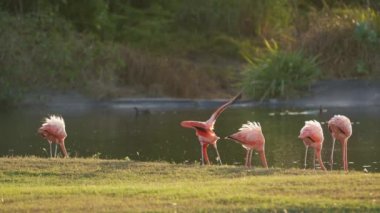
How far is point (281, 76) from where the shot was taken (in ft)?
109

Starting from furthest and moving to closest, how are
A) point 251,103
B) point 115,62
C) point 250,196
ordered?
point 115,62 < point 251,103 < point 250,196

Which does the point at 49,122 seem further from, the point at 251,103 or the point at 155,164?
the point at 251,103

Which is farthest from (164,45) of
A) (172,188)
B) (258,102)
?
(172,188)

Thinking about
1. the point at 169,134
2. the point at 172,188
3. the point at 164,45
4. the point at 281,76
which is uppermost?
the point at 164,45

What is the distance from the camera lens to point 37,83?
34938mm

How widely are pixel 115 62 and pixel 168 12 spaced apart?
6.51 m

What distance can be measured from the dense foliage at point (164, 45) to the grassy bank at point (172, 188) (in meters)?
20.1

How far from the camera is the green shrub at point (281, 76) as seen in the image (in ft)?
108

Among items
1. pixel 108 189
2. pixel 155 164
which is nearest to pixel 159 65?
pixel 155 164

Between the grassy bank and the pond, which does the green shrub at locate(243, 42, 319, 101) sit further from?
the grassy bank

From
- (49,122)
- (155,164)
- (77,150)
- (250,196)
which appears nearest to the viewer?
(250,196)

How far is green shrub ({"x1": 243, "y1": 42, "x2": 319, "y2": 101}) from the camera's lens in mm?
33031

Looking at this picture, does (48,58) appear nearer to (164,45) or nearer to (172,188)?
(164,45)

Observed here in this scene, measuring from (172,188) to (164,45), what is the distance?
29.5 m
